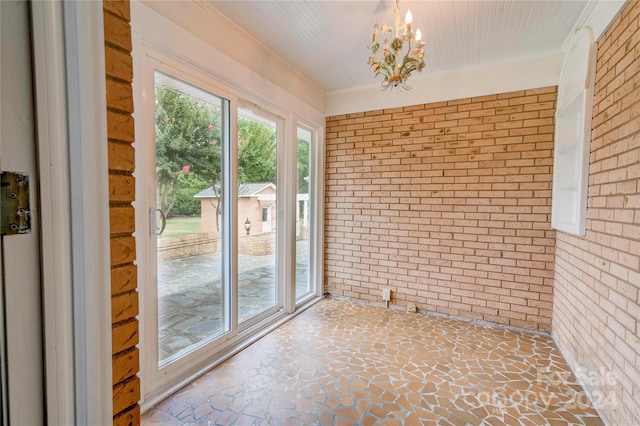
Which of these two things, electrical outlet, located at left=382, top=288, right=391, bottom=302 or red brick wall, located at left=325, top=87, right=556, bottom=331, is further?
electrical outlet, located at left=382, top=288, right=391, bottom=302

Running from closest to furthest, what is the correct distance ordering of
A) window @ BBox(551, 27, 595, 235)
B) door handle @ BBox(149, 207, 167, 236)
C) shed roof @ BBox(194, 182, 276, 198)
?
door handle @ BBox(149, 207, 167, 236) → window @ BBox(551, 27, 595, 235) → shed roof @ BBox(194, 182, 276, 198)

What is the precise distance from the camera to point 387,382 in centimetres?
215

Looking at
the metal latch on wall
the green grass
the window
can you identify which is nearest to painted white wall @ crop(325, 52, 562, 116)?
the window

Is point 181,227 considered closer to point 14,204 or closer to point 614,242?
point 14,204

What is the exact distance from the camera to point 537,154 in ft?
9.56

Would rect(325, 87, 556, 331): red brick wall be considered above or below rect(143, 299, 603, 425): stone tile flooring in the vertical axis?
above

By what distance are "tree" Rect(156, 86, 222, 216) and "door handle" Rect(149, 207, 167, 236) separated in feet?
0.19

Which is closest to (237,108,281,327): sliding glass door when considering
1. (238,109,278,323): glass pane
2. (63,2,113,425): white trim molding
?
(238,109,278,323): glass pane

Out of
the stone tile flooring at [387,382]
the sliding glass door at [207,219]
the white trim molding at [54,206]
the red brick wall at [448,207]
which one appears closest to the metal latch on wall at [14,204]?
the white trim molding at [54,206]

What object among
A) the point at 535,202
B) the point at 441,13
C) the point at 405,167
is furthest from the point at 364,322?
the point at 441,13

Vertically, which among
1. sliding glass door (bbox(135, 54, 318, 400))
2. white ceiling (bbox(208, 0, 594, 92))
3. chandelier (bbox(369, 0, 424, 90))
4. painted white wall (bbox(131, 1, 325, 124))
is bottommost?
sliding glass door (bbox(135, 54, 318, 400))

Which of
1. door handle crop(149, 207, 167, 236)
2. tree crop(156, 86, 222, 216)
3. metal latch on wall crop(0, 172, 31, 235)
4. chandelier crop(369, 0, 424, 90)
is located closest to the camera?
metal latch on wall crop(0, 172, 31, 235)

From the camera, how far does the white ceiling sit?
2158 millimetres

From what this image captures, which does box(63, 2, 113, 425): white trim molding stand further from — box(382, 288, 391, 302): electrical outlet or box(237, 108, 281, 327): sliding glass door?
box(382, 288, 391, 302): electrical outlet
